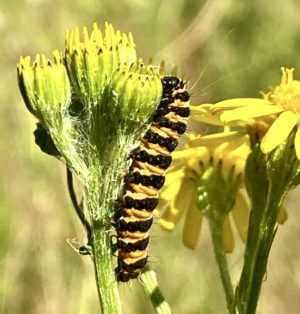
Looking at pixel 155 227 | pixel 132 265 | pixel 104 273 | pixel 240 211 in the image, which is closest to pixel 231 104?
pixel 132 265

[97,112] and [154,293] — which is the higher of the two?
[97,112]

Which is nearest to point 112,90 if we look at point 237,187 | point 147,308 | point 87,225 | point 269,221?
point 87,225

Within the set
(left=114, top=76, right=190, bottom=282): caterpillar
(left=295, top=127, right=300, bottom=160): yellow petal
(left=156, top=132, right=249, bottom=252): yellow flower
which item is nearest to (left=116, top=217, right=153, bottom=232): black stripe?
(left=114, top=76, right=190, bottom=282): caterpillar

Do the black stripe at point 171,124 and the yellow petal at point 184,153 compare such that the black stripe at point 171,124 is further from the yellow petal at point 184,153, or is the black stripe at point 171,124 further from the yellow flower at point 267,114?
the yellow petal at point 184,153

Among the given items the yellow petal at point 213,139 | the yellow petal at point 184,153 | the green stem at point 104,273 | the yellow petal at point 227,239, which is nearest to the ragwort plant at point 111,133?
the green stem at point 104,273

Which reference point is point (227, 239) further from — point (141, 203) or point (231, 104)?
point (141, 203)

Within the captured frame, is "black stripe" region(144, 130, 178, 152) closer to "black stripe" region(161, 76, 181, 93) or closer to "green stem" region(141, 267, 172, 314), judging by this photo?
"black stripe" region(161, 76, 181, 93)

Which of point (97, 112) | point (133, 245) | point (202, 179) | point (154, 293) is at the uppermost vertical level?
point (202, 179)
